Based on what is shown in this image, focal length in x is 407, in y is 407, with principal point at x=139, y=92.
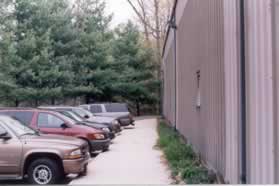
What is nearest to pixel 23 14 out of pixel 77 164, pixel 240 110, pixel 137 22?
pixel 137 22

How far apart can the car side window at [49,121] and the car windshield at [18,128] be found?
273 cm

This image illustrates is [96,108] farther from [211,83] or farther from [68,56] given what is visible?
[211,83]

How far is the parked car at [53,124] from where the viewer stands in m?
12.0

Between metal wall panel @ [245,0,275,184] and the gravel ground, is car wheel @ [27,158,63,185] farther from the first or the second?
metal wall panel @ [245,0,275,184]

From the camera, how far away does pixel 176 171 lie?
9398 millimetres

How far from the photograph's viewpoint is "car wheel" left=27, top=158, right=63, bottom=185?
859cm

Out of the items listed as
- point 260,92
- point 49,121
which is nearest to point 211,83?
point 260,92

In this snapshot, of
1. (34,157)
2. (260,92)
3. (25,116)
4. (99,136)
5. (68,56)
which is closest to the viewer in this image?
(260,92)

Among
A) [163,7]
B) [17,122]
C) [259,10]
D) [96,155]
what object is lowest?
[96,155]

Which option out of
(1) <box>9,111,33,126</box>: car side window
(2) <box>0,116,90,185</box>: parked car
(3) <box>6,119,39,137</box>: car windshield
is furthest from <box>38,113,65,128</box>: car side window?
(2) <box>0,116,90,185</box>: parked car

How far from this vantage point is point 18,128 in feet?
29.7

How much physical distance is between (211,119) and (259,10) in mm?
4215

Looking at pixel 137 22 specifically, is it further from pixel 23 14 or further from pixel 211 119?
pixel 211 119

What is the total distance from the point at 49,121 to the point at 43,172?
382 centimetres
